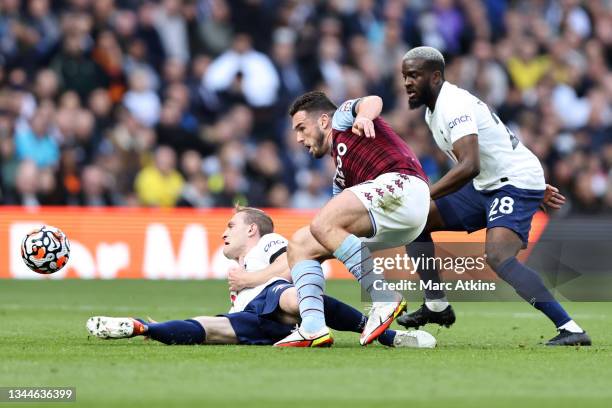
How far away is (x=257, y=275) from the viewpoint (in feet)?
29.1

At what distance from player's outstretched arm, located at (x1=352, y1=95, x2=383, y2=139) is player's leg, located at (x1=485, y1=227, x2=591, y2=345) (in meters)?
1.40

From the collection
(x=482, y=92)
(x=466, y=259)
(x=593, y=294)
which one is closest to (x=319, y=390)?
(x=466, y=259)

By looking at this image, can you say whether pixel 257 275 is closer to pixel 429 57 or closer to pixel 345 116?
pixel 345 116

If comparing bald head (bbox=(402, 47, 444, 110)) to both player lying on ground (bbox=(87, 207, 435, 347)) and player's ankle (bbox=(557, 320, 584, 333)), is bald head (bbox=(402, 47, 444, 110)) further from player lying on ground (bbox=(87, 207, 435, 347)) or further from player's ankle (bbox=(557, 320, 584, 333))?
player's ankle (bbox=(557, 320, 584, 333))

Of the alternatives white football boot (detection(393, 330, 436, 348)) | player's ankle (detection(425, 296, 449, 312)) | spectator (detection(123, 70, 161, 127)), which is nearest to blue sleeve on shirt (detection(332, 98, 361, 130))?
white football boot (detection(393, 330, 436, 348))

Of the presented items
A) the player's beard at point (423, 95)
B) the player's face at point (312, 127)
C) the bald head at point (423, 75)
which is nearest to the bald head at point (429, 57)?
the bald head at point (423, 75)

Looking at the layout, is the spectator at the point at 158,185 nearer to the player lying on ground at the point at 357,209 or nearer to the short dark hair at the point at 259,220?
the short dark hair at the point at 259,220

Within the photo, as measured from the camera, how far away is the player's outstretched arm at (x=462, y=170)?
878 cm

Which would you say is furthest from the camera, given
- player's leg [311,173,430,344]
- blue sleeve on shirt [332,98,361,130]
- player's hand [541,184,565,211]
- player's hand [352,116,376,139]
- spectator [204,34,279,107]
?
spectator [204,34,279,107]

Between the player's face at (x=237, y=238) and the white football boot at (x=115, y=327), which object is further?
the player's face at (x=237, y=238)

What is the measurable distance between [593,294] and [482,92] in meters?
6.51

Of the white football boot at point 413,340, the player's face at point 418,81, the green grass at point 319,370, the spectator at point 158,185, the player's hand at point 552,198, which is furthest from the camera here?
the spectator at point 158,185

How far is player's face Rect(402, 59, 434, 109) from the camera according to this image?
361 inches

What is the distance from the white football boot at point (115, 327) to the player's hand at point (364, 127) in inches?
74.9
